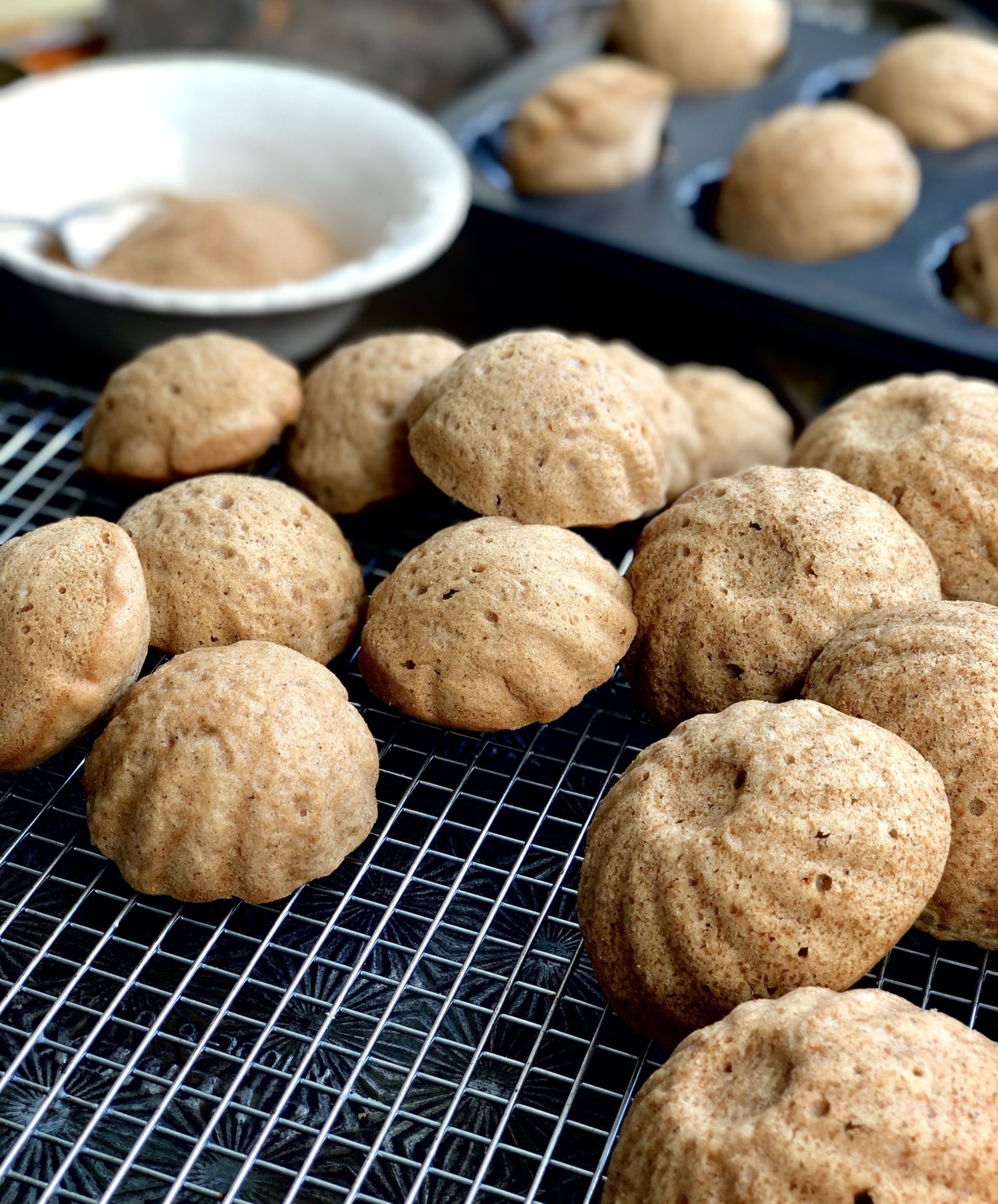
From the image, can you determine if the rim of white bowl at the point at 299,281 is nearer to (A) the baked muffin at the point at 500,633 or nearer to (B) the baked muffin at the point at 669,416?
(B) the baked muffin at the point at 669,416

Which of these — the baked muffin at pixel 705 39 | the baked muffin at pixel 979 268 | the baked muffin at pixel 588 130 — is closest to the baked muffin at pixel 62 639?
the baked muffin at pixel 588 130

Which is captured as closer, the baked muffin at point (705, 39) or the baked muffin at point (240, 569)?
the baked muffin at point (240, 569)

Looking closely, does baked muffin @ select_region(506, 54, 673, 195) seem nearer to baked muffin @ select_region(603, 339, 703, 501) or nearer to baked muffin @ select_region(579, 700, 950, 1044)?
baked muffin @ select_region(603, 339, 703, 501)

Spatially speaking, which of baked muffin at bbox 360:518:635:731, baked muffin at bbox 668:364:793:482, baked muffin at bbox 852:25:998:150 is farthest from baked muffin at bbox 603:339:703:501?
baked muffin at bbox 852:25:998:150

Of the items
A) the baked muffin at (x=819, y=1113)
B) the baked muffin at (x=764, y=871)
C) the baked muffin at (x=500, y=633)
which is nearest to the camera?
the baked muffin at (x=819, y=1113)

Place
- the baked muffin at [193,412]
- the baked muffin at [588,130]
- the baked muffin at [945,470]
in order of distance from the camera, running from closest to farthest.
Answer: the baked muffin at [945,470] → the baked muffin at [193,412] → the baked muffin at [588,130]

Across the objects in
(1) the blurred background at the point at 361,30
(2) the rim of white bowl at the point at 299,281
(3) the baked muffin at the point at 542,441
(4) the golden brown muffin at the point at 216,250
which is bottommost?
(1) the blurred background at the point at 361,30

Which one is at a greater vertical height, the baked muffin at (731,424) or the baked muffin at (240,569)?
the baked muffin at (240,569)
